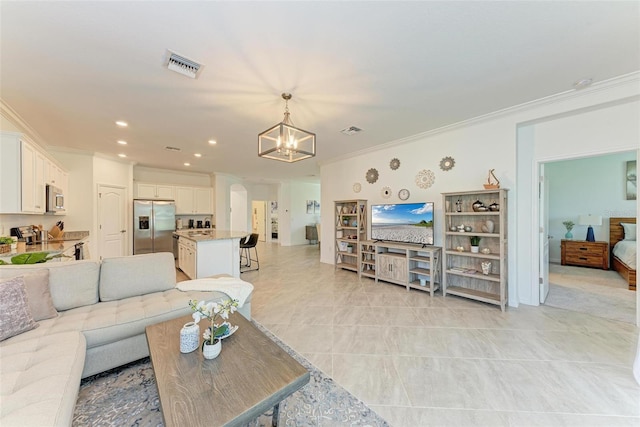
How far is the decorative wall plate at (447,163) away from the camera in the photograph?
3820 millimetres

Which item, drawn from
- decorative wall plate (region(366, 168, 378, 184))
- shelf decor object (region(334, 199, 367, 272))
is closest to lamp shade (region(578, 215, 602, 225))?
decorative wall plate (region(366, 168, 378, 184))

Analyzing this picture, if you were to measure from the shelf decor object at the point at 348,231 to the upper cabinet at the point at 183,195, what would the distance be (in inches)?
174

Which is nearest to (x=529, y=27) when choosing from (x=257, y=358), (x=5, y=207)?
(x=257, y=358)

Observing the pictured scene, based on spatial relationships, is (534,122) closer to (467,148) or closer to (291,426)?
(467,148)

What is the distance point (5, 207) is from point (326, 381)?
388cm

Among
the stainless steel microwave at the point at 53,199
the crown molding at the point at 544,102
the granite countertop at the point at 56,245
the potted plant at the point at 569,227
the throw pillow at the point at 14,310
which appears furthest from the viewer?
the potted plant at the point at 569,227

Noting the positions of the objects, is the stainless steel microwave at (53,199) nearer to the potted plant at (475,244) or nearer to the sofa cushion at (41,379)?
the sofa cushion at (41,379)

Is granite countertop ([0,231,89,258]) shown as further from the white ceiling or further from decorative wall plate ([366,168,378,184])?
decorative wall plate ([366,168,378,184])

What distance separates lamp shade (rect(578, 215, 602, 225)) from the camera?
196 inches

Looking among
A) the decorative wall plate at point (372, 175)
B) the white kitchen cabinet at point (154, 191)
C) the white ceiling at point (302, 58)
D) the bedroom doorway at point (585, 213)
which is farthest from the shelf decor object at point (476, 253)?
Answer: the white kitchen cabinet at point (154, 191)

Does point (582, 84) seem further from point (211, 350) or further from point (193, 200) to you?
point (193, 200)

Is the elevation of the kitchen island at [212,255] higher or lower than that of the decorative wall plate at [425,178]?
lower

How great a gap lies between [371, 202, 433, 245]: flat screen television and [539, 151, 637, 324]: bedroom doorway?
144 centimetres

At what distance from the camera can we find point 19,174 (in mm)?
2721
